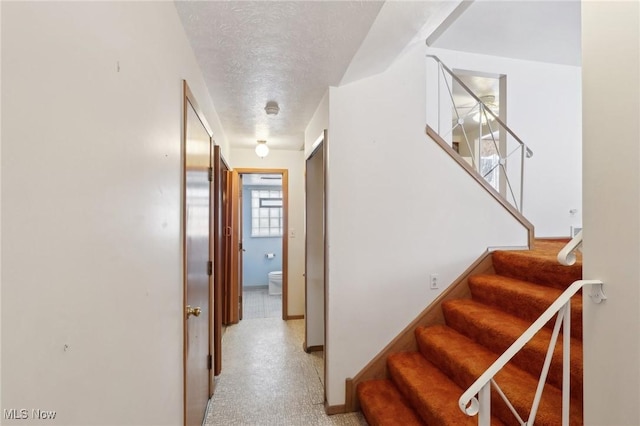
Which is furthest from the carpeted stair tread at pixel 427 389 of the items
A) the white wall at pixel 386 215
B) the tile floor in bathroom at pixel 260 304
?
the tile floor in bathroom at pixel 260 304

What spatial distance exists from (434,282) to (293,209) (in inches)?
92.2

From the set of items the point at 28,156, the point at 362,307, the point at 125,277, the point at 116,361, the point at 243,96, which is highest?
the point at 243,96

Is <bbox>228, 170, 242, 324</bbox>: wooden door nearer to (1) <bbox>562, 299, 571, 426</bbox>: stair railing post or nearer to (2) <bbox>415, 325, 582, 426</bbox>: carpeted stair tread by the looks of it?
(2) <bbox>415, 325, 582, 426</bbox>: carpeted stair tread

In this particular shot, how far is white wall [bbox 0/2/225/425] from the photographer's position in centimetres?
49

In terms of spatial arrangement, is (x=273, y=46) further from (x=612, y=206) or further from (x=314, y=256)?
(x=314, y=256)

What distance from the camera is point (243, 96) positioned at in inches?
92.4

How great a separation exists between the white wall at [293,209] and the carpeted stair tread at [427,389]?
84.7 inches

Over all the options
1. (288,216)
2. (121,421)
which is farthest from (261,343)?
(121,421)

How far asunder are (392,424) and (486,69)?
3578 mm

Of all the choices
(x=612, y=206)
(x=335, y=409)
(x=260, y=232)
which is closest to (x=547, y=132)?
(x=612, y=206)

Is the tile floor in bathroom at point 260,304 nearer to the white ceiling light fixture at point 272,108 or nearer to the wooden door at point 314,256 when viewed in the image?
the wooden door at point 314,256

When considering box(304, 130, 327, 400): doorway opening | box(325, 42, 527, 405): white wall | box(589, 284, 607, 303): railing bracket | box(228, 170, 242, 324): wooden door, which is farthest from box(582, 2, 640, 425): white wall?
box(228, 170, 242, 324): wooden door

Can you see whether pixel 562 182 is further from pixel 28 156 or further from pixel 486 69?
pixel 28 156

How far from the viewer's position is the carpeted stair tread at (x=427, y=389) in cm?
157
